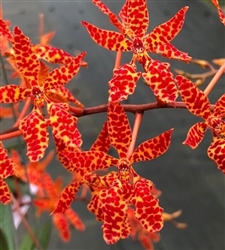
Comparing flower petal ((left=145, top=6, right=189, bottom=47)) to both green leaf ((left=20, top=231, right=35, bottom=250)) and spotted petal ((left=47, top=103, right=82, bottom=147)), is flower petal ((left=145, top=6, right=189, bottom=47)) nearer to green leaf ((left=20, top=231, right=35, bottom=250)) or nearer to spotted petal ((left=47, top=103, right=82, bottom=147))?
spotted petal ((left=47, top=103, right=82, bottom=147))

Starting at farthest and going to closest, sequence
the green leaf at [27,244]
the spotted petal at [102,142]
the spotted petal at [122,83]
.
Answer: the green leaf at [27,244] → the spotted petal at [102,142] → the spotted petal at [122,83]

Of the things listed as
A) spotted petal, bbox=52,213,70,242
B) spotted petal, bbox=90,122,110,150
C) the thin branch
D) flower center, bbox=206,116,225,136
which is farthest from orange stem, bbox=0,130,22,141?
spotted petal, bbox=52,213,70,242

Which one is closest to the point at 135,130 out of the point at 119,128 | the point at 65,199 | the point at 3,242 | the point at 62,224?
the point at 119,128

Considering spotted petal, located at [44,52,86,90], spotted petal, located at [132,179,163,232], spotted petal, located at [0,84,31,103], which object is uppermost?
spotted petal, located at [44,52,86,90]

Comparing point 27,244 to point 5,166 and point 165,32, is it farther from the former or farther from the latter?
point 165,32

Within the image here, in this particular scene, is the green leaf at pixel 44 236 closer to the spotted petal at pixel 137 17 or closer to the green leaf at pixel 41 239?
the green leaf at pixel 41 239

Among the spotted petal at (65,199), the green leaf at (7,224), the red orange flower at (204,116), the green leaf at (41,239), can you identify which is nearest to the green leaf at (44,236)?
the green leaf at (41,239)
